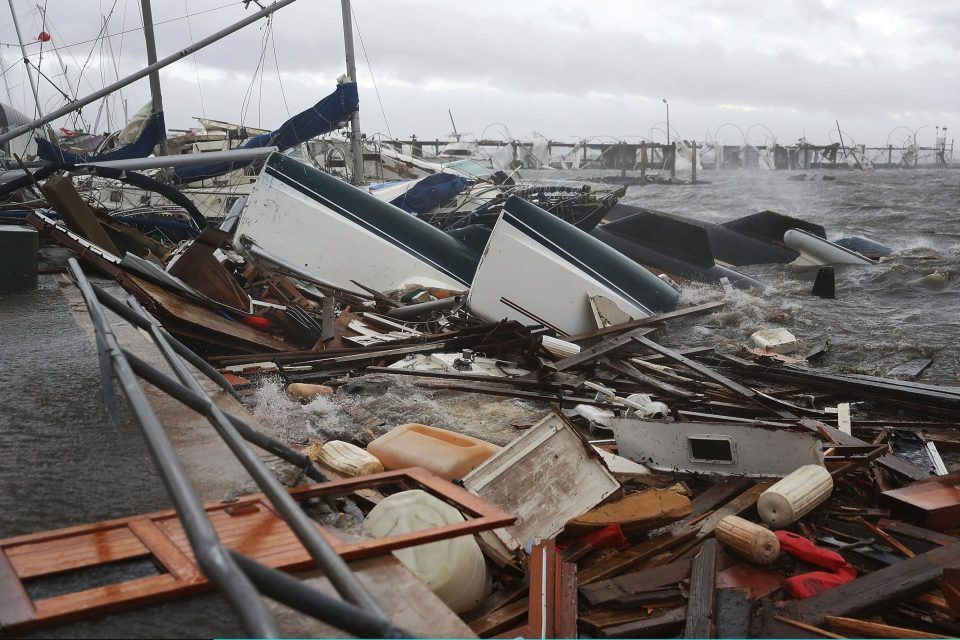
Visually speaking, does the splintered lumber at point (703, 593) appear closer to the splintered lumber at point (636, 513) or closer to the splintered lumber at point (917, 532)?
the splintered lumber at point (636, 513)

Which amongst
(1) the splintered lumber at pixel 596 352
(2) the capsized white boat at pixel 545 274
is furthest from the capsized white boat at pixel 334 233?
(1) the splintered lumber at pixel 596 352

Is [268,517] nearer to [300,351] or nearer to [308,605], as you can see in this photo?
[308,605]

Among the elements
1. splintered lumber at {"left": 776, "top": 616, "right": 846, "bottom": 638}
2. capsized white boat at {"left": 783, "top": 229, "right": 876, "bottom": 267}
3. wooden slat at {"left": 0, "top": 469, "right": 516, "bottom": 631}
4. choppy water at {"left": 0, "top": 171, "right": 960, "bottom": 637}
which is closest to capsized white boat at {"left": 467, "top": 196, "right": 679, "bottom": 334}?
choppy water at {"left": 0, "top": 171, "right": 960, "bottom": 637}

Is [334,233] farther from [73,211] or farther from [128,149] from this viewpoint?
[128,149]

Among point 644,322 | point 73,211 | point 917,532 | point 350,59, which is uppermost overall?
point 350,59

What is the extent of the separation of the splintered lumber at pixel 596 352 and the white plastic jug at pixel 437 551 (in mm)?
4412

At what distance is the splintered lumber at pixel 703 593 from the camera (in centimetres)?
325

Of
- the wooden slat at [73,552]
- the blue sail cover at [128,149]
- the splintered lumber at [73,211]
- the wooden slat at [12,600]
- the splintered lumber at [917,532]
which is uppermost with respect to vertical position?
the blue sail cover at [128,149]

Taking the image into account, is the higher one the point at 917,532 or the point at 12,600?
the point at 12,600

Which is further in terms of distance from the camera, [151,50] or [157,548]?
[151,50]

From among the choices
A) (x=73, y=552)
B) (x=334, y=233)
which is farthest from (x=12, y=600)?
(x=334, y=233)

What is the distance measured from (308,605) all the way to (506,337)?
6.47 meters

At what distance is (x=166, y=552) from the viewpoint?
2545mm

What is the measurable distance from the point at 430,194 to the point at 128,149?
6.12 metres
